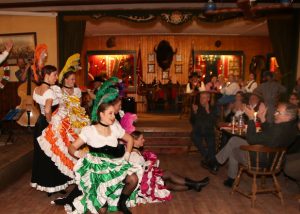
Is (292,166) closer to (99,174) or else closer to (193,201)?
(193,201)

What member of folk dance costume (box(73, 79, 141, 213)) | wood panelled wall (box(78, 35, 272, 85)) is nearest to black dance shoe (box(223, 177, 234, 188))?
folk dance costume (box(73, 79, 141, 213))

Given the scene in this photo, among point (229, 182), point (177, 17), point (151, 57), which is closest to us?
point (229, 182)

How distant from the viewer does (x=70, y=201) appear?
4.01 metres

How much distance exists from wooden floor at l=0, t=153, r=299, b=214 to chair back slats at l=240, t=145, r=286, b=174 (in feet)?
1.41

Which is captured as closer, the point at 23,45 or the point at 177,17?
the point at 177,17

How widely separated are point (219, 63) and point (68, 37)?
21.9ft

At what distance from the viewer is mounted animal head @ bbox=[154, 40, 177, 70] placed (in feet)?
41.7

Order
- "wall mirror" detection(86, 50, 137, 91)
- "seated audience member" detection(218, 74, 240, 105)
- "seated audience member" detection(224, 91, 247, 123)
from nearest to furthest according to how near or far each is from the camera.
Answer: "seated audience member" detection(224, 91, 247, 123)
"seated audience member" detection(218, 74, 240, 105)
"wall mirror" detection(86, 50, 137, 91)

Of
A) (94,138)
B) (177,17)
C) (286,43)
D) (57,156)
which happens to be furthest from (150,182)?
(286,43)

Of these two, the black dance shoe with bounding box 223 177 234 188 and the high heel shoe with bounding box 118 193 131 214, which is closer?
the high heel shoe with bounding box 118 193 131 214

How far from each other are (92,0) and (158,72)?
593 centimetres

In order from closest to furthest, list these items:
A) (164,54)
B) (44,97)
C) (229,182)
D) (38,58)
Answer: (44,97), (38,58), (229,182), (164,54)

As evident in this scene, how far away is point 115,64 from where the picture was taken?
1293 centimetres

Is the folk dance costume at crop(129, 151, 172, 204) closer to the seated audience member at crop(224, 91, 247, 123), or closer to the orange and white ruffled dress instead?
the orange and white ruffled dress
